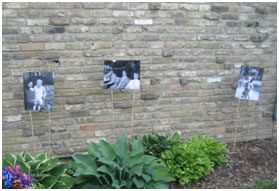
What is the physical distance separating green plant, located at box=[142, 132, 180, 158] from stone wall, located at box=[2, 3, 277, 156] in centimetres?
30

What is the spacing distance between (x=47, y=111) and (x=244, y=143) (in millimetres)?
2339

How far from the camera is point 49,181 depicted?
2506mm

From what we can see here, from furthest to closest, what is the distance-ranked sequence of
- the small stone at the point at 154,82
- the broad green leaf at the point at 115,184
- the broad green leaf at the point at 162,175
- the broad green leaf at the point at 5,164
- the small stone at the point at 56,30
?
the small stone at the point at 154,82, the small stone at the point at 56,30, the broad green leaf at the point at 162,175, the broad green leaf at the point at 5,164, the broad green leaf at the point at 115,184

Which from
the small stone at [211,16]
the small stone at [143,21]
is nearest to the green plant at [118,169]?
the small stone at [143,21]

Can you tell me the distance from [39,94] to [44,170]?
756 mm

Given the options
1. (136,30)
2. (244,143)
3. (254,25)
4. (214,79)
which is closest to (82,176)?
(136,30)

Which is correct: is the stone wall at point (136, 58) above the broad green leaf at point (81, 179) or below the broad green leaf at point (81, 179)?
above

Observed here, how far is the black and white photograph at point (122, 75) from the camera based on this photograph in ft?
9.99

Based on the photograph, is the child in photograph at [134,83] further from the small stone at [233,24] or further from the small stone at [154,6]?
the small stone at [233,24]

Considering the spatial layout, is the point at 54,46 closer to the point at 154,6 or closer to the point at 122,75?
the point at 122,75

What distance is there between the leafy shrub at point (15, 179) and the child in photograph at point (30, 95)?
2.33 feet

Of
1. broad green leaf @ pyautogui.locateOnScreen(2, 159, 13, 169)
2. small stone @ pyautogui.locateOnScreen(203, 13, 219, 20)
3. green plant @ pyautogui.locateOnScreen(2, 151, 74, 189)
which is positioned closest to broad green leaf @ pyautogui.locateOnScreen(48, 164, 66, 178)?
green plant @ pyautogui.locateOnScreen(2, 151, 74, 189)

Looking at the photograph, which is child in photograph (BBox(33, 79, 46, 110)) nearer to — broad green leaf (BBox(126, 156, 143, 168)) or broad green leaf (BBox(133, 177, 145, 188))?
broad green leaf (BBox(126, 156, 143, 168))

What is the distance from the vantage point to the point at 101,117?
329 centimetres
